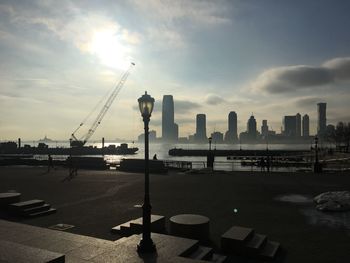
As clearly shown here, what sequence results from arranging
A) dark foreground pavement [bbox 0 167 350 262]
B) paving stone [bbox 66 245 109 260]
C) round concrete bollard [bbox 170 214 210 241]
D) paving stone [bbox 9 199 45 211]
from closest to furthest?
paving stone [bbox 66 245 109 260]
round concrete bollard [bbox 170 214 210 241]
dark foreground pavement [bbox 0 167 350 262]
paving stone [bbox 9 199 45 211]

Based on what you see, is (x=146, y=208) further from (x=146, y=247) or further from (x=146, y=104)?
(x=146, y=104)

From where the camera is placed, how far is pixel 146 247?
9297mm

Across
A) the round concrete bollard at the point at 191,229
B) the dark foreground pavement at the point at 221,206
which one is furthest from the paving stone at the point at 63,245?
the round concrete bollard at the point at 191,229

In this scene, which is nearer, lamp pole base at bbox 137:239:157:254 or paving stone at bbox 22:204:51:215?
lamp pole base at bbox 137:239:157:254

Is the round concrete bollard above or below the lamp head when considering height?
below

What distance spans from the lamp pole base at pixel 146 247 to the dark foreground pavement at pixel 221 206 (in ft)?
9.82

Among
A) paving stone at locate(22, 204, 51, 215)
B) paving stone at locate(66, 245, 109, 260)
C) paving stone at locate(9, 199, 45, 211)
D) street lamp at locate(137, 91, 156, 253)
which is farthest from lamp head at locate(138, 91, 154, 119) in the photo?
paving stone at locate(9, 199, 45, 211)

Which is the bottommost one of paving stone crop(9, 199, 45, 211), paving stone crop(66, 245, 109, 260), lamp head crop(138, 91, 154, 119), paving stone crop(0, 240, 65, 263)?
paving stone crop(66, 245, 109, 260)

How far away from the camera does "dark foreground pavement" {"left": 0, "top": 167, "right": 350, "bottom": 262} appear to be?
11922mm

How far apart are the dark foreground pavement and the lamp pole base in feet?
9.82

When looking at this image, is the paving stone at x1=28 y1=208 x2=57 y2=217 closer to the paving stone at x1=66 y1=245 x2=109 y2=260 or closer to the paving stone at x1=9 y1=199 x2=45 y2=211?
the paving stone at x1=9 y1=199 x2=45 y2=211

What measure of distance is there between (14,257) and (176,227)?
5.73 meters

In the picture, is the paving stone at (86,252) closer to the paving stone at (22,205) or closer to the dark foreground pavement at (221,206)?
the dark foreground pavement at (221,206)

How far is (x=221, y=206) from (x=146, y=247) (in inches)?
345
